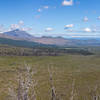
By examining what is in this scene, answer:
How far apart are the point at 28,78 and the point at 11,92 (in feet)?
3.37

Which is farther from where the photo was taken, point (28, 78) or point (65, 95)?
point (65, 95)

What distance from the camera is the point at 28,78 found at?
7.68 m

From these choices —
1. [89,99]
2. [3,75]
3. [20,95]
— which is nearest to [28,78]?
[20,95]

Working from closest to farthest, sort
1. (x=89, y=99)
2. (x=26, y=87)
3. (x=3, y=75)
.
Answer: (x=26, y=87) → (x=89, y=99) → (x=3, y=75)

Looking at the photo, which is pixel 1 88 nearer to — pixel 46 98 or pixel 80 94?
pixel 46 98

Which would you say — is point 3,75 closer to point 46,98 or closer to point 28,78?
point 46,98

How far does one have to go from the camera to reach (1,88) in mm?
67938

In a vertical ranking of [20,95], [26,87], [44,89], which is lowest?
[44,89]

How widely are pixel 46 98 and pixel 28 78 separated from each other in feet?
158

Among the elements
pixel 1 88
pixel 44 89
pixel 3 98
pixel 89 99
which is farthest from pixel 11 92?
pixel 1 88

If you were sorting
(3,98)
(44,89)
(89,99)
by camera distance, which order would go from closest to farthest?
1. (89,99)
2. (3,98)
3. (44,89)

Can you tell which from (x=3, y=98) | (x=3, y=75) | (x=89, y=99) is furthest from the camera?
(x=3, y=75)

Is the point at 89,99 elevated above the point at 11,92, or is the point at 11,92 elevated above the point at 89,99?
the point at 11,92

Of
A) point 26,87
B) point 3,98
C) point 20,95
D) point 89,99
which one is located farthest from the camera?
point 3,98
